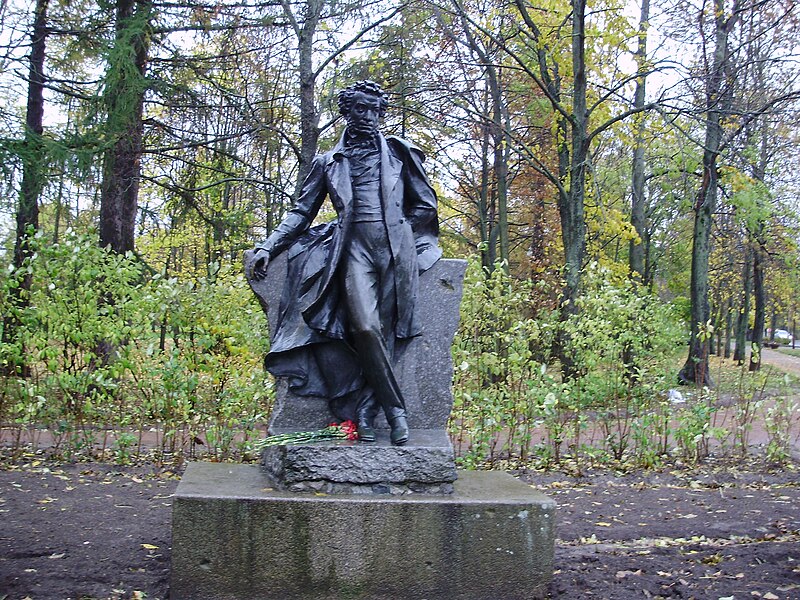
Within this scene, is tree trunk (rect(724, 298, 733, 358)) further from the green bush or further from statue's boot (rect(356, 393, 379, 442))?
statue's boot (rect(356, 393, 379, 442))

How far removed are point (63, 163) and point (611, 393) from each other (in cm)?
994

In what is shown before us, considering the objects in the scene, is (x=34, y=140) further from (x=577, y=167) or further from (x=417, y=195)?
(x=417, y=195)

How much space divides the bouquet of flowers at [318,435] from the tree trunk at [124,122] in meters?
10.2

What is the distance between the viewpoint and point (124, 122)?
1336cm

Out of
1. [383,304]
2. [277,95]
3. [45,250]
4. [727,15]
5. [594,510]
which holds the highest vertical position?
[727,15]

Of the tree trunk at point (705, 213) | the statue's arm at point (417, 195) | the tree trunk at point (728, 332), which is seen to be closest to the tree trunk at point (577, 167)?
the tree trunk at point (705, 213)

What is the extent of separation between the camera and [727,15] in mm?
14453

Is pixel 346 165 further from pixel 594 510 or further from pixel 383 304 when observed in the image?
pixel 594 510

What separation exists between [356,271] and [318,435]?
0.97m

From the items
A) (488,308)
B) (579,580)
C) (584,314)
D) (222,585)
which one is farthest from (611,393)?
(222,585)

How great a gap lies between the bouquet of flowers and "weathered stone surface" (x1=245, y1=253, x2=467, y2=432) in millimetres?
216

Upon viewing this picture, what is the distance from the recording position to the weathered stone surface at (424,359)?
4809mm

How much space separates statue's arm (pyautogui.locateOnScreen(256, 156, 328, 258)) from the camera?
193 inches

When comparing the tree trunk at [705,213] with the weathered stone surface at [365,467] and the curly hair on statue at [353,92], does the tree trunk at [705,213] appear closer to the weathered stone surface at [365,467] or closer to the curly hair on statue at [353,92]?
the curly hair on statue at [353,92]
